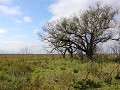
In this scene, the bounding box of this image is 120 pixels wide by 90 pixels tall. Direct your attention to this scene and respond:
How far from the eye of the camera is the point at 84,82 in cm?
1354

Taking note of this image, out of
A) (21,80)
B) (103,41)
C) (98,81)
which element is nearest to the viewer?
(21,80)

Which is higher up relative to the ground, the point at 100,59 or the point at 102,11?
the point at 102,11

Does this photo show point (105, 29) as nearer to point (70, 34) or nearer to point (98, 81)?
point (70, 34)

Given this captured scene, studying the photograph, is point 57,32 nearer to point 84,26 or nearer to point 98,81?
point 84,26

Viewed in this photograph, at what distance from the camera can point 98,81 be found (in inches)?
557

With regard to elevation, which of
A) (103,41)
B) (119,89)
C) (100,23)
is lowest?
(119,89)

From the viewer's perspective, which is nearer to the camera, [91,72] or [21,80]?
[21,80]

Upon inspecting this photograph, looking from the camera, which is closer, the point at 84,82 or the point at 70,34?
the point at 84,82

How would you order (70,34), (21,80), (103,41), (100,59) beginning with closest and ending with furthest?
(21,80) → (100,59) → (103,41) → (70,34)

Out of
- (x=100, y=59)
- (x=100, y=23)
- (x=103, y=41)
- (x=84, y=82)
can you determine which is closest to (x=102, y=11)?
(x=100, y=23)

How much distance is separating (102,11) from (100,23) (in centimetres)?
183

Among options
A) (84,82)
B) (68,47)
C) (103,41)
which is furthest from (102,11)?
(84,82)

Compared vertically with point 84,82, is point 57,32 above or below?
above

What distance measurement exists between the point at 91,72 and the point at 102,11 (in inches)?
933
